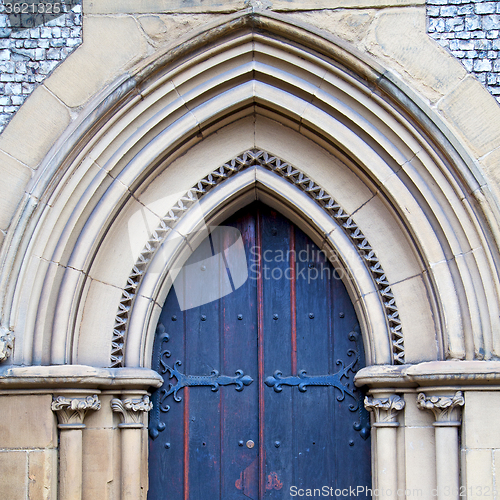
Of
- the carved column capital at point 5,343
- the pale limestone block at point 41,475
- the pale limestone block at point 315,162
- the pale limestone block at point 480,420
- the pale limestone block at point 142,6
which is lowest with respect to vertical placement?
the pale limestone block at point 41,475

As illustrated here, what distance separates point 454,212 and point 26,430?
2236 millimetres

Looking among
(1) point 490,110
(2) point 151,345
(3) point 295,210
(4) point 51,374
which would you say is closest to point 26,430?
(4) point 51,374

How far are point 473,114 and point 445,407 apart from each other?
4.53 feet

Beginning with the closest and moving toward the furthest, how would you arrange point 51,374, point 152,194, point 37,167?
point 51,374, point 37,167, point 152,194

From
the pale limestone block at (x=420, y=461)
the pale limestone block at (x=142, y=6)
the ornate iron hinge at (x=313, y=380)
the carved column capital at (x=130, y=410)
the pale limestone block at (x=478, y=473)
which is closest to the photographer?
the pale limestone block at (x=478, y=473)

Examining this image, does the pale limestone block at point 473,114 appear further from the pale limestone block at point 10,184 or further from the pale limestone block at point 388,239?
the pale limestone block at point 10,184

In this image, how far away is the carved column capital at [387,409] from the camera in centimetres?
292

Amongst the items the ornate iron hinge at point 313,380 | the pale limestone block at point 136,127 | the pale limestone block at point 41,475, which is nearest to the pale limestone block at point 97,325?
the pale limestone block at point 41,475

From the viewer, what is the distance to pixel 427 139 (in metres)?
2.94

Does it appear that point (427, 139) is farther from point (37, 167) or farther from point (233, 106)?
point (37, 167)

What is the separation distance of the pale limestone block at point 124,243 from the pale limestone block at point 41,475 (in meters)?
0.86

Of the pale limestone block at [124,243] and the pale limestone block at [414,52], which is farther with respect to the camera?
the pale limestone block at [124,243]

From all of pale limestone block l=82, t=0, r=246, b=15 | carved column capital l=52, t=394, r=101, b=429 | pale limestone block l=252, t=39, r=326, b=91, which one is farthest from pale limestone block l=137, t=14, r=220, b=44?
carved column capital l=52, t=394, r=101, b=429

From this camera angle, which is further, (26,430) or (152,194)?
(152,194)
